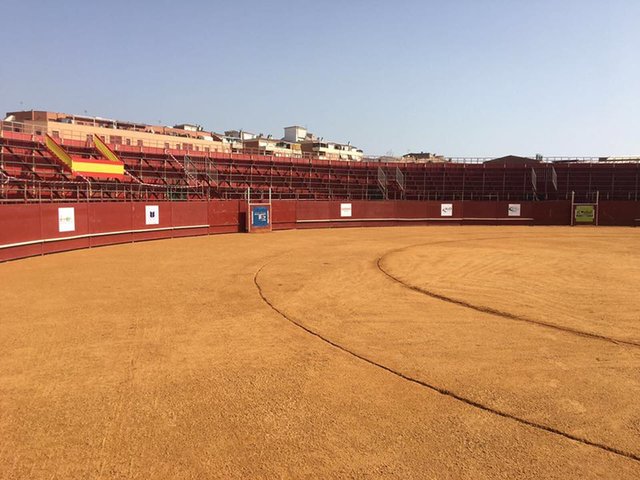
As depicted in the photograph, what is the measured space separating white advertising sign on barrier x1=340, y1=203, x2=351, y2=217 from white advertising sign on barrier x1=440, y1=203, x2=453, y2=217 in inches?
335

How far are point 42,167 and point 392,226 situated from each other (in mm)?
26290

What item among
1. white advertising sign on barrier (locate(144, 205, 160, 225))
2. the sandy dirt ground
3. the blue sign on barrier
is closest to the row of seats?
the blue sign on barrier

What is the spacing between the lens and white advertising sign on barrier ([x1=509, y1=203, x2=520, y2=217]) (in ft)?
133

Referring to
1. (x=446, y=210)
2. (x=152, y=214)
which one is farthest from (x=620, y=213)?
(x=152, y=214)

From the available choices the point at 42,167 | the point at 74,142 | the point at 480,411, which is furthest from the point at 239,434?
the point at 74,142

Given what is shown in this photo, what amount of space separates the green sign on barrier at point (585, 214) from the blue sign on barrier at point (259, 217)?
89.1ft

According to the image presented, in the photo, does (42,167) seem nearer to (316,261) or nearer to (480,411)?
(316,261)

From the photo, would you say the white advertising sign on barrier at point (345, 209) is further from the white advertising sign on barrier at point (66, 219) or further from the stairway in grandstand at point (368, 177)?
the white advertising sign on barrier at point (66, 219)

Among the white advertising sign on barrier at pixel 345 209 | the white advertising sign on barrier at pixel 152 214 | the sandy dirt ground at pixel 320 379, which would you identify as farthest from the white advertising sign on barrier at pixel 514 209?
the white advertising sign on barrier at pixel 152 214

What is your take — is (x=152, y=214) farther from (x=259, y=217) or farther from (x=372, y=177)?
(x=372, y=177)

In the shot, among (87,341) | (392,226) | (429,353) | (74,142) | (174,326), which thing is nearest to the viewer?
(429,353)

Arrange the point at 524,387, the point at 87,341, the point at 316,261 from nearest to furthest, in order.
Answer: the point at 524,387, the point at 87,341, the point at 316,261

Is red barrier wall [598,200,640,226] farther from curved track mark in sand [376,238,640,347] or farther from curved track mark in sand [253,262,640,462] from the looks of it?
curved track mark in sand [253,262,640,462]

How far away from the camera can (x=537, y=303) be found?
9.99m
